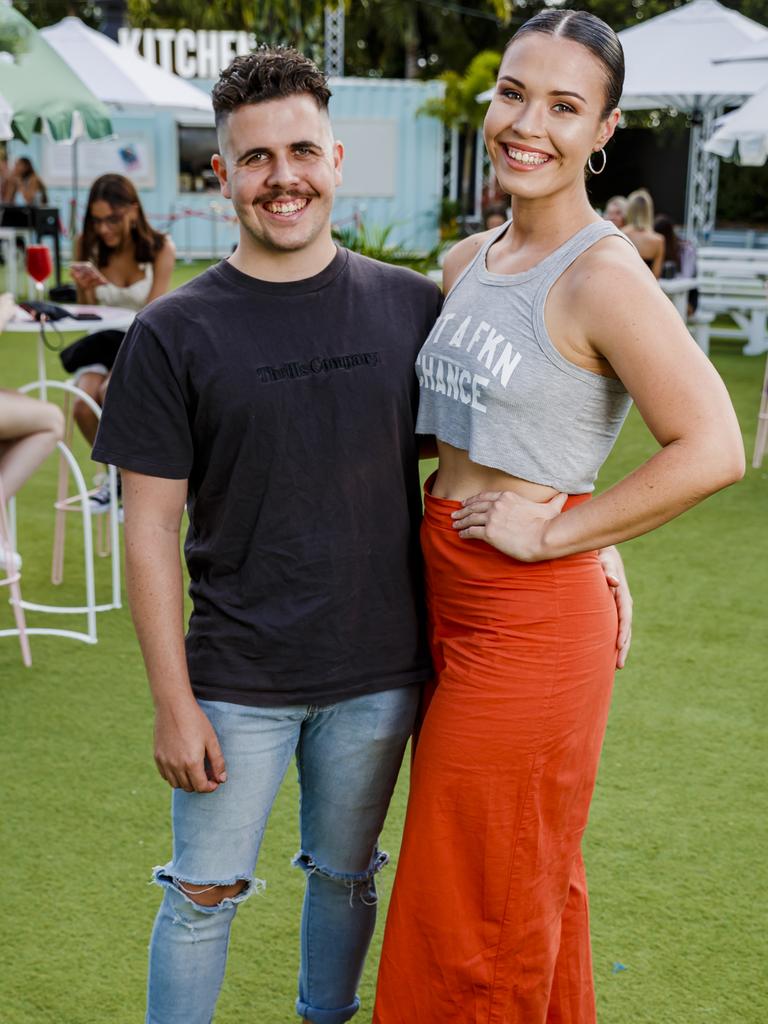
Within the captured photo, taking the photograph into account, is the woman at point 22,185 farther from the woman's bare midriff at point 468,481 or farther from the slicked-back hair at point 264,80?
the woman's bare midriff at point 468,481

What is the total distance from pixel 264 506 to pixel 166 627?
253mm

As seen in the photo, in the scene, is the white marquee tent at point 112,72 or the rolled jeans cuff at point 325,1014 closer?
the rolled jeans cuff at point 325,1014

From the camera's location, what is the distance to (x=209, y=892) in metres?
2.04

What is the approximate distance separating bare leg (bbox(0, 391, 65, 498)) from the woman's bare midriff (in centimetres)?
322

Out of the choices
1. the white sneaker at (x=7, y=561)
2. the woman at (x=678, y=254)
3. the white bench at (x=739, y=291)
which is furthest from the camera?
the white bench at (x=739, y=291)

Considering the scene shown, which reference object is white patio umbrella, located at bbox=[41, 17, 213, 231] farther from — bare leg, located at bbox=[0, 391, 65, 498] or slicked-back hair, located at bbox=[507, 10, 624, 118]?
slicked-back hair, located at bbox=[507, 10, 624, 118]

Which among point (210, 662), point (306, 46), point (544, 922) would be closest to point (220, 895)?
point (210, 662)

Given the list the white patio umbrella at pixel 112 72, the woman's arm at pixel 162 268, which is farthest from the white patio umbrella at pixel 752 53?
the woman's arm at pixel 162 268

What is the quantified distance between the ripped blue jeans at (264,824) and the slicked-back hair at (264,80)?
0.97 metres

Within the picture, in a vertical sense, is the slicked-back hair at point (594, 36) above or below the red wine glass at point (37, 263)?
above

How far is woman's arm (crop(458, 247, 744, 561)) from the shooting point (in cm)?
182

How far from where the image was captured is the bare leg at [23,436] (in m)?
4.96

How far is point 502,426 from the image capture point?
194 centimetres

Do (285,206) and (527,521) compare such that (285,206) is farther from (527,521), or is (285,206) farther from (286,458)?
(527,521)
